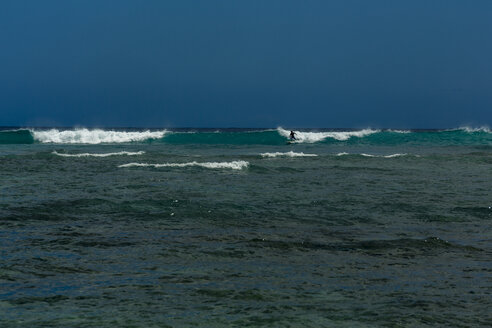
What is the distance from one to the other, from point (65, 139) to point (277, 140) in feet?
71.9

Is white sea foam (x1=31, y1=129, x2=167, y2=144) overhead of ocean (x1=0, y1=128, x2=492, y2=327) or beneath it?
overhead

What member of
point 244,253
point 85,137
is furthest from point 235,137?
point 244,253

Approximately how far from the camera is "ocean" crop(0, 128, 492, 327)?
18.5ft

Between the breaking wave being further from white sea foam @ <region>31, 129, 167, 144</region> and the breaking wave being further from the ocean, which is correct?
the ocean

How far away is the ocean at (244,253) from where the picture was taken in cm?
564

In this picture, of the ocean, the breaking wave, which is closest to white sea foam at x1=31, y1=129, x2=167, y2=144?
the breaking wave

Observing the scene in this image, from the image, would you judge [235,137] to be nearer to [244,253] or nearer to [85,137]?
[85,137]

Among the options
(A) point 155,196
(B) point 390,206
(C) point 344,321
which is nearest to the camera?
(C) point 344,321

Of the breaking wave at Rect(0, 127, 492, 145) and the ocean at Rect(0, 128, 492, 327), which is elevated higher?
the breaking wave at Rect(0, 127, 492, 145)

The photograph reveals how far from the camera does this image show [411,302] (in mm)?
5938

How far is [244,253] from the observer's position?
26.5 feet

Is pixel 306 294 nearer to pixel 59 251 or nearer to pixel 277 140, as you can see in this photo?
pixel 59 251

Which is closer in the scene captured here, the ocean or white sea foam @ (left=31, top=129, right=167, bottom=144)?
the ocean

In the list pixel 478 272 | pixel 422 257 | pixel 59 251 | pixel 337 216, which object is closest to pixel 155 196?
pixel 337 216
